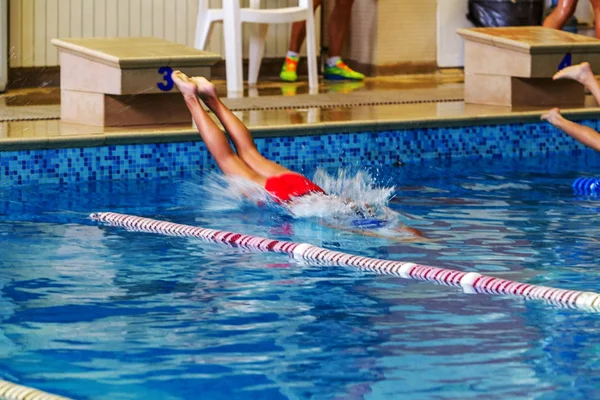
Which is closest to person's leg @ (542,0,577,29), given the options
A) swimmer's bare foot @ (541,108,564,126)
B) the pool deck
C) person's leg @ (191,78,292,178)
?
the pool deck

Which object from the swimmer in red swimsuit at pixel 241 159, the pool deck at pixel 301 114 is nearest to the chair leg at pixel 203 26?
the pool deck at pixel 301 114

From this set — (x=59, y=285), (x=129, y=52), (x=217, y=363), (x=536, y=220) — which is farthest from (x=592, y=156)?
(x=217, y=363)

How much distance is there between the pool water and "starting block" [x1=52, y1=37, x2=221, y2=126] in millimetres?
1241

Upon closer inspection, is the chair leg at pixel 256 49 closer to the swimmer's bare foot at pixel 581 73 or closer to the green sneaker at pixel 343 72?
the green sneaker at pixel 343 72

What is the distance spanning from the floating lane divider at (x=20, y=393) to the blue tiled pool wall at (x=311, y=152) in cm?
372

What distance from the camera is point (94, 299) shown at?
13.4 ft

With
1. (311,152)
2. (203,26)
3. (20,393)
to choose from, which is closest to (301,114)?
(311,152)

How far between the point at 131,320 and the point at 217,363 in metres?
0.55

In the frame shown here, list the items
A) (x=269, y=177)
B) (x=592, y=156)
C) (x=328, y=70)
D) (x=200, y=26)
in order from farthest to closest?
(x=328, y=70) < (x=200, y=26) < (x=592, y=156) < (x=269, y=177)

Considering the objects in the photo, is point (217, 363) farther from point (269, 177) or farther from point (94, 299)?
point (269, 177)

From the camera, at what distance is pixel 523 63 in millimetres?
8414

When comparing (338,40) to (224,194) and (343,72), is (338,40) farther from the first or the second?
(224,194)

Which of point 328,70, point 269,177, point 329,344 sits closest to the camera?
point 329,344

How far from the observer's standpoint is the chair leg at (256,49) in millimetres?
9820
